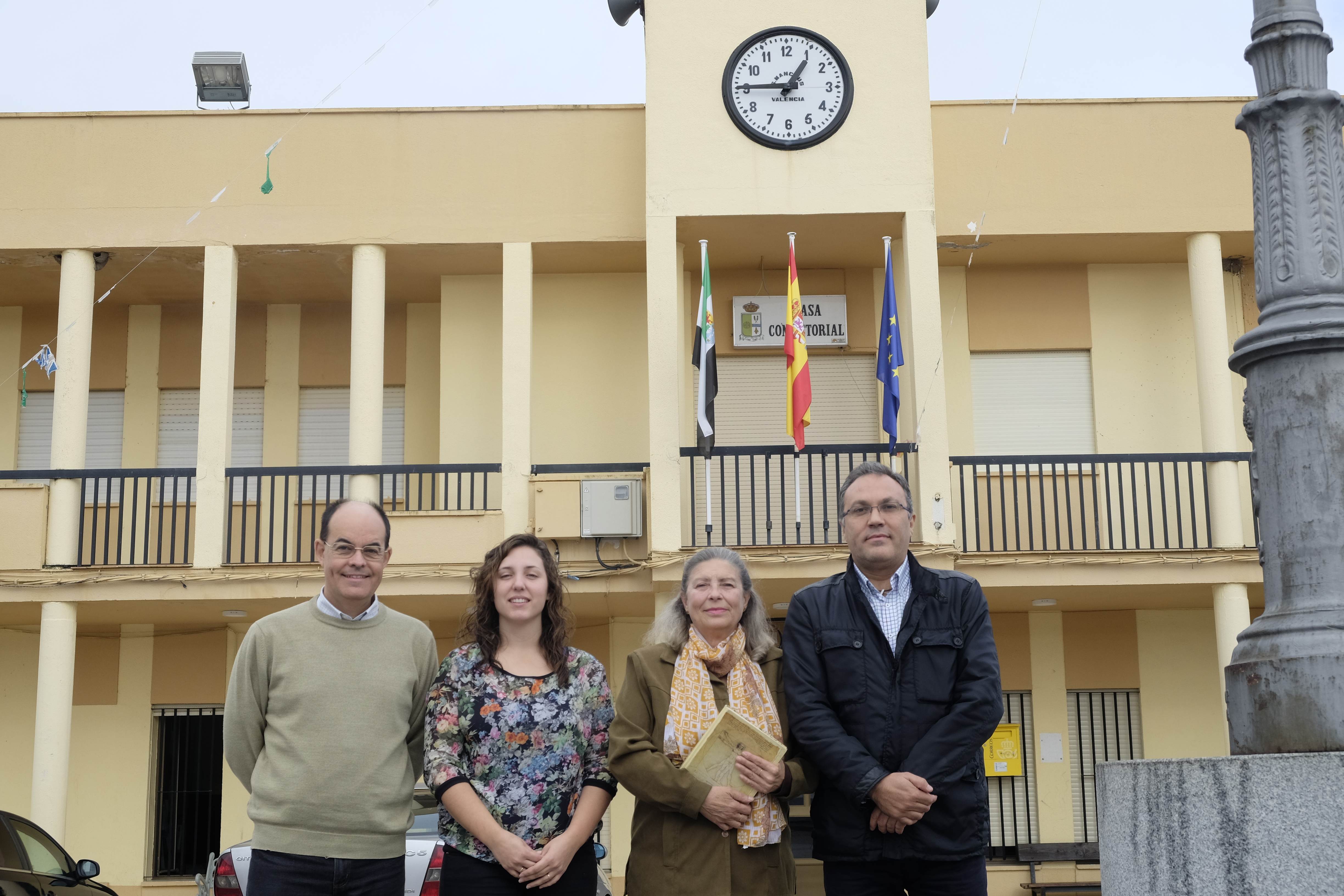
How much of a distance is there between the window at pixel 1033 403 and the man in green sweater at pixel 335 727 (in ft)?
34.7

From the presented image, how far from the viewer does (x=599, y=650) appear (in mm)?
14227

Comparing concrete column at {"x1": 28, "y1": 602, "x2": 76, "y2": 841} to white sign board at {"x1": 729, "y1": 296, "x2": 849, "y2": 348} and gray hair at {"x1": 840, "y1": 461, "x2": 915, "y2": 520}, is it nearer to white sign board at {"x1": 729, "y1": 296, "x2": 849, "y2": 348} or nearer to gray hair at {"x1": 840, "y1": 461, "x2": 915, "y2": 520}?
white sign board at {"x1": 729, "y1": 296, "x2": 849, "y2": 348}

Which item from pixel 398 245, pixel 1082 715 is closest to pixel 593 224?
pixel 398 245

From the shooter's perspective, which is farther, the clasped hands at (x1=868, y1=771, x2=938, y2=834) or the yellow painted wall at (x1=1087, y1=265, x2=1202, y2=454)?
the yellow painted wall at (x1=1087, y1=265, x2=1202, y2=454)

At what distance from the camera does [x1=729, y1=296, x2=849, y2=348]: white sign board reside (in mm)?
13867

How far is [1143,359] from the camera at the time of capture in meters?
14.2

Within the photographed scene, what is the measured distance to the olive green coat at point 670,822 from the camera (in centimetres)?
405

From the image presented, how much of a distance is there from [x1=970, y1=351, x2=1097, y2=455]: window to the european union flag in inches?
84.0

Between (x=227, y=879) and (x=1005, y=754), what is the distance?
962 centimetres

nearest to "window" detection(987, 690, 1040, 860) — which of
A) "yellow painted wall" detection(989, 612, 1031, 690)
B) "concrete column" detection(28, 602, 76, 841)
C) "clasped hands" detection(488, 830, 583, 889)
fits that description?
"yellow painted wall" detection(989, 612, 1031, 690)

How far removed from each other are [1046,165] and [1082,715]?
228 inches

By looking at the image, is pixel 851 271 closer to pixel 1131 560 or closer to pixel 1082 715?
pixel 1131 560

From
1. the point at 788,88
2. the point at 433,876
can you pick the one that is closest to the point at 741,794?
the point at 433,876

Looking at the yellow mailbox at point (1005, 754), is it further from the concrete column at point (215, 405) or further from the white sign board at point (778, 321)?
the concrete column at point (215, 405)
